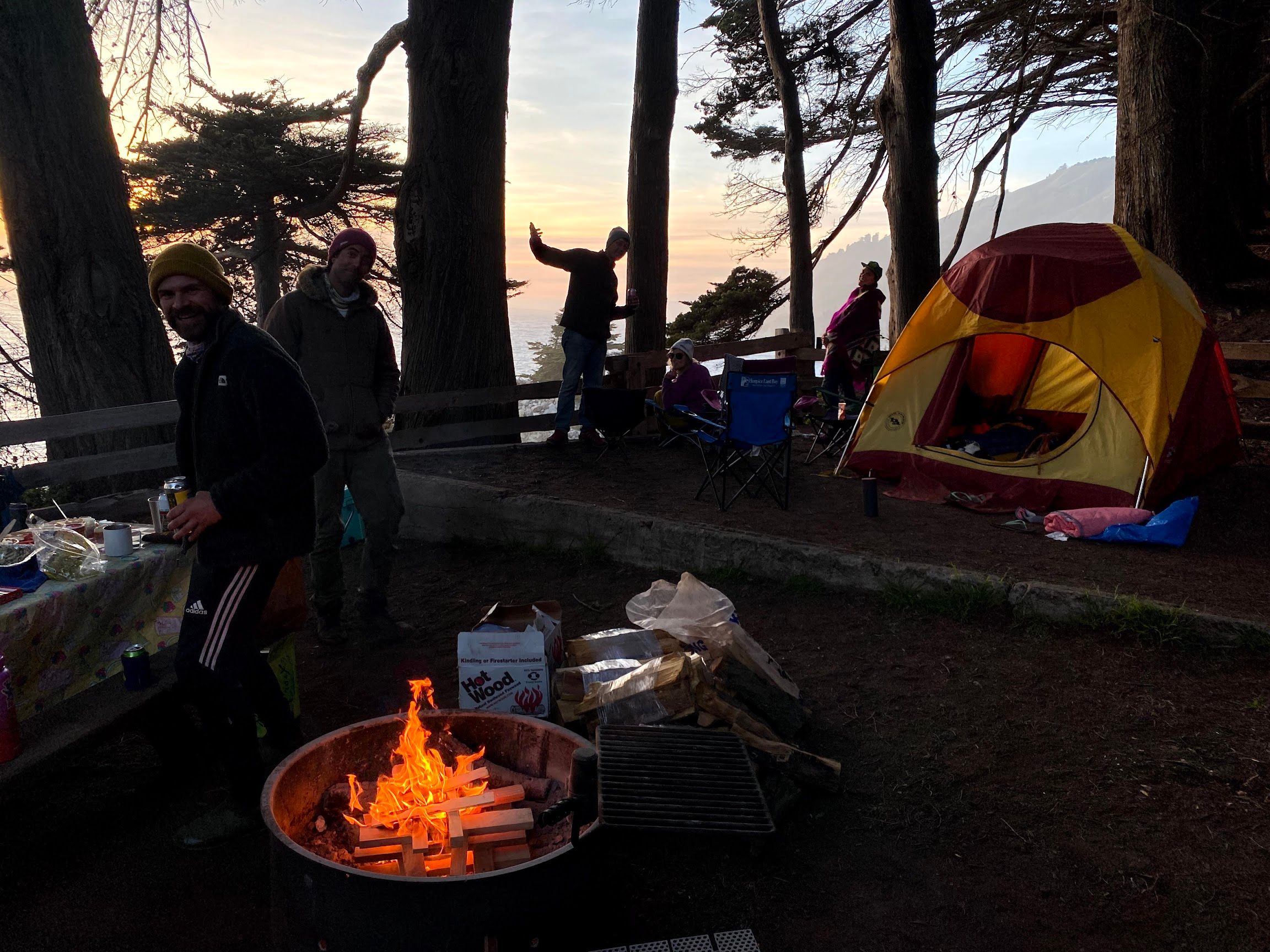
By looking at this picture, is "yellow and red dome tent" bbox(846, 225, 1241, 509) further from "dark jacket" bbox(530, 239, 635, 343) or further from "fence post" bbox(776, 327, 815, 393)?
"fence post" bbox(776, 327, 815, 393)

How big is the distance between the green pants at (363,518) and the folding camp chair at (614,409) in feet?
11.5

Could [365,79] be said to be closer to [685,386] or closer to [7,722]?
[685,386]

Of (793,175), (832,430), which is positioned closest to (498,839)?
(832,430)

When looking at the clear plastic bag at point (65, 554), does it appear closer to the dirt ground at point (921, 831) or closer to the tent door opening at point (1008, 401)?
the dirt ground at point (921, 831)

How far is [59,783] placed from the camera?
336 cm

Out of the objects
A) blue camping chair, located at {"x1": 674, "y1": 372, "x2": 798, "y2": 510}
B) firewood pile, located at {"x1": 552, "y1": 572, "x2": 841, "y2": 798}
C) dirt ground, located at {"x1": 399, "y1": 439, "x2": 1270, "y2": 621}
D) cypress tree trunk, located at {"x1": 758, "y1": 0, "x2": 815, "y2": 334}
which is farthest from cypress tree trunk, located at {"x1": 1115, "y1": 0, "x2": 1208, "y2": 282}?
firewood pile, located at {"x1": 552, "y1": 572, "x2": 841, "y2": 798}

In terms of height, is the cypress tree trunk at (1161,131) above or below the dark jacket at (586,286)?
above

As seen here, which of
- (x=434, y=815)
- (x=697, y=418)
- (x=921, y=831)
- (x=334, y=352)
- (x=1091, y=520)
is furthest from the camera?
(x=697, y=418)

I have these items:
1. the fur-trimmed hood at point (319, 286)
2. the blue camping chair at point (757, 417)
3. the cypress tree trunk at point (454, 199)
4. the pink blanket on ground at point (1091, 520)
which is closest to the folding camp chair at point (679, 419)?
the blue camping chair at point (757, 417)

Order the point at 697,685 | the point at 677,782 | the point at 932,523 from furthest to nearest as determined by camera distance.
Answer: the point at 932,523
the point at 697,685
the point at 677,782

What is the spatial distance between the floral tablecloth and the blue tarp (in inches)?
209

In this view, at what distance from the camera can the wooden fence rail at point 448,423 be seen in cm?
567

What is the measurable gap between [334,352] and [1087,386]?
6652mm

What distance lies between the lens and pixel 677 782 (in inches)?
84.0
